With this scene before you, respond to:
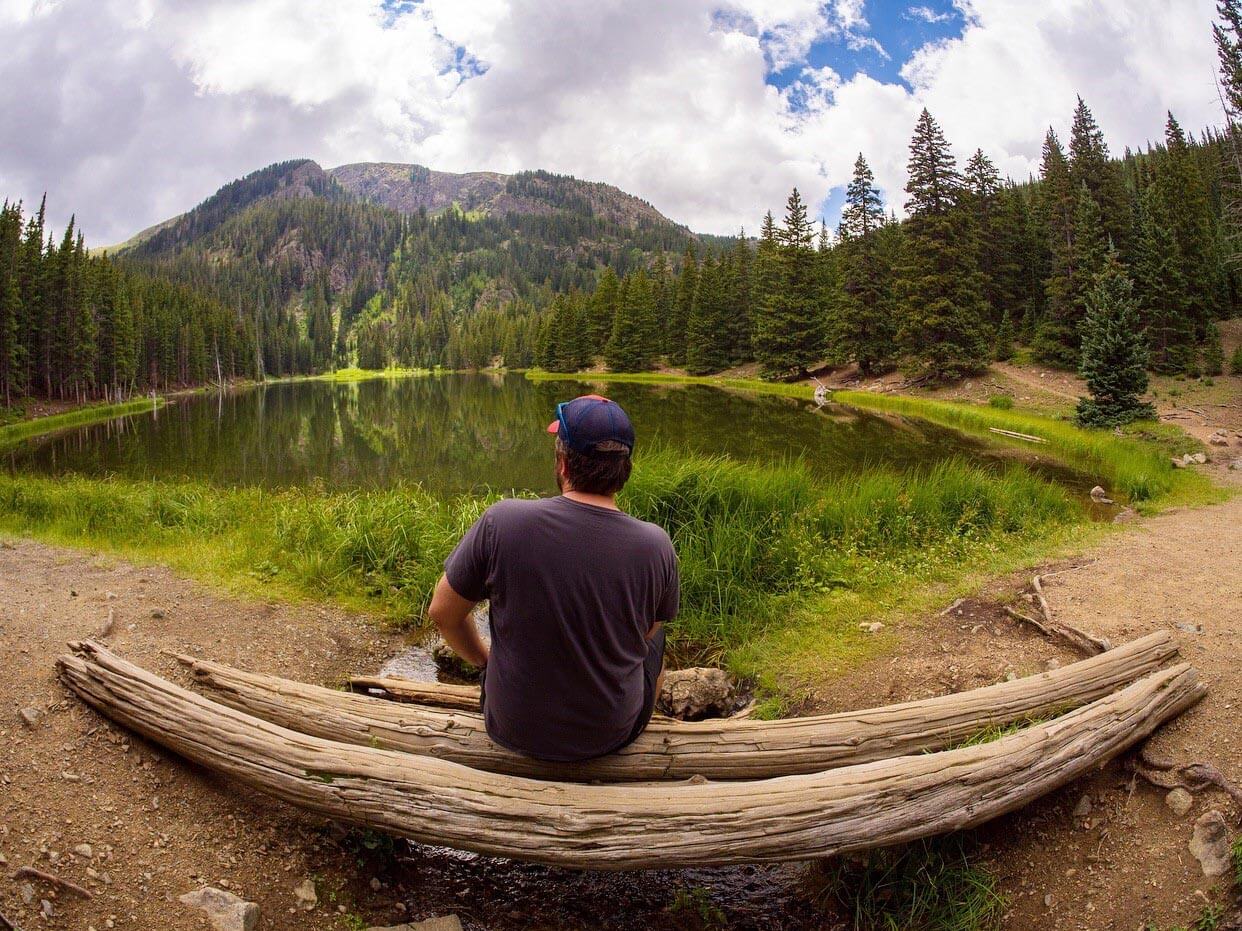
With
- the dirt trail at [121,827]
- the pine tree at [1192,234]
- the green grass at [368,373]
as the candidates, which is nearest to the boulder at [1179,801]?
the dirt trail at [121,827]

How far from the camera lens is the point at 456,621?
10.7 ft

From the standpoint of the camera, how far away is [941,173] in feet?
118

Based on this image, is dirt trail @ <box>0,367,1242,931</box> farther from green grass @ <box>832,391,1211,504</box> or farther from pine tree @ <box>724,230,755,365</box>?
pine tree @ <box>724,230,755,365</box>

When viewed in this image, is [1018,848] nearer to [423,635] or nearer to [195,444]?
[423,635]

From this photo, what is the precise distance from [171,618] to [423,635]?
239cm

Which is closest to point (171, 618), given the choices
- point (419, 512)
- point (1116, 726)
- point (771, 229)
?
point (419, 512)

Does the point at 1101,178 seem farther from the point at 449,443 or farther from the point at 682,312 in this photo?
the point at 449,443

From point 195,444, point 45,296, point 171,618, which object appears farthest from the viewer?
point 45,296

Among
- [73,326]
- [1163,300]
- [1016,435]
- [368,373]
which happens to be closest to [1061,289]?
A: [1163,300]

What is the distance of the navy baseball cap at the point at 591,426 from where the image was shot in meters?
2.95

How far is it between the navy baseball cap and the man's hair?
2cm

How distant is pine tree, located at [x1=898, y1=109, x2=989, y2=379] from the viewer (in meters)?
34.9

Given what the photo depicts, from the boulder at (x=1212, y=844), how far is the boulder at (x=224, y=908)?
171 inches

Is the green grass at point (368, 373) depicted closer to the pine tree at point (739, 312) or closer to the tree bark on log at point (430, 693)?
the pine tree at point (739, 312)
